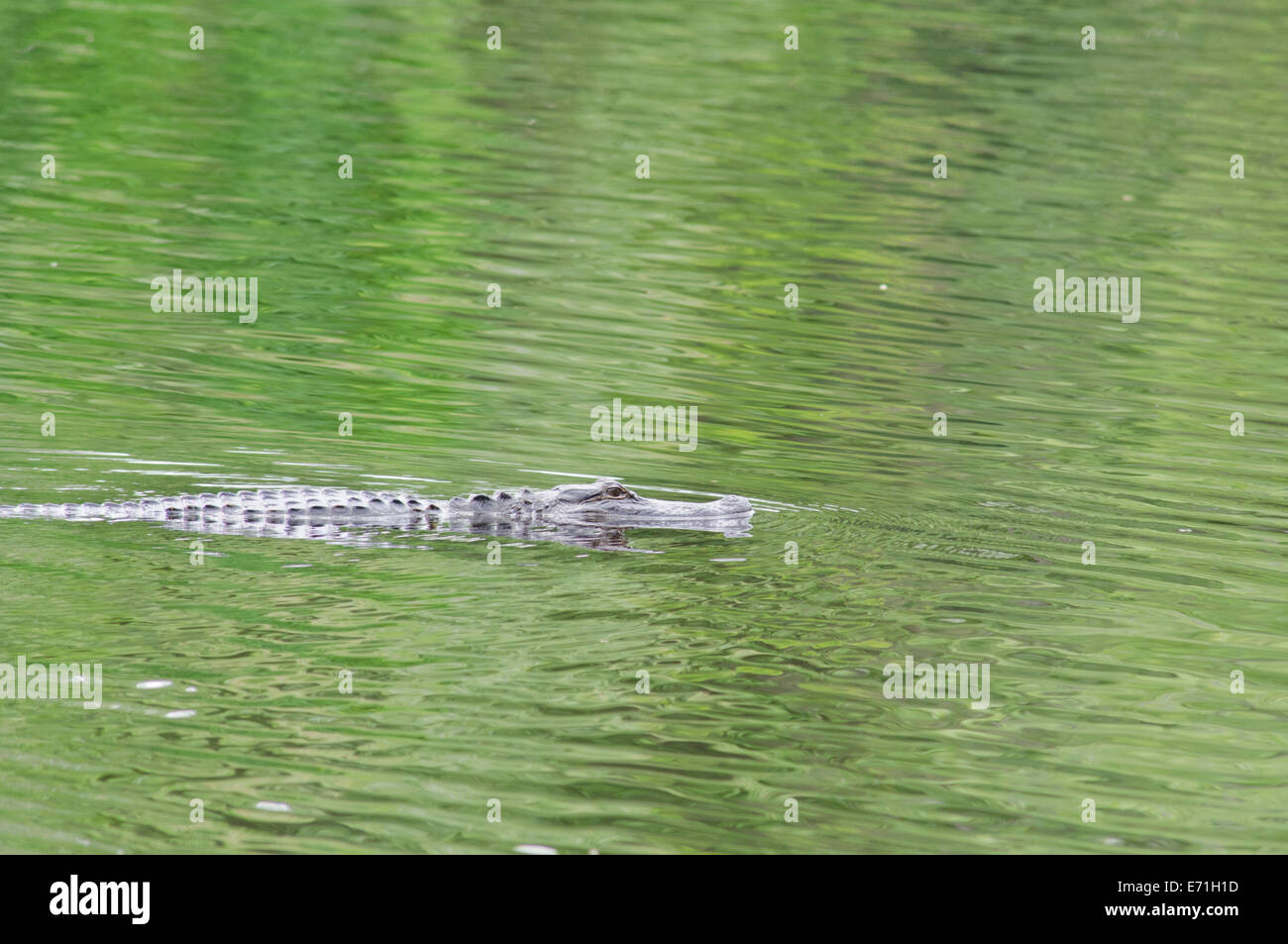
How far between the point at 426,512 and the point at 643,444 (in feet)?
10.4

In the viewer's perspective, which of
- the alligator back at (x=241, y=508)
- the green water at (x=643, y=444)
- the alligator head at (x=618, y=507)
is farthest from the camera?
the alligator head at (x=618, y=507)

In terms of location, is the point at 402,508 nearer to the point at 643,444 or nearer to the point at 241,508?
the point at 241,508

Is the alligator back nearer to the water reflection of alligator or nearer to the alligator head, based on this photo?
the water reflection of alligator

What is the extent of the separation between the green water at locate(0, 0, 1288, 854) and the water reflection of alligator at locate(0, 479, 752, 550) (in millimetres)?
288

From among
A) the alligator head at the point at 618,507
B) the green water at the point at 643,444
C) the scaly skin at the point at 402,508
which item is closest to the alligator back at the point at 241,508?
the scaly skin at the point at 402,508

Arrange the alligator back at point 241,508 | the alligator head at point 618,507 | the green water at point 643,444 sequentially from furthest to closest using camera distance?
the alligator head at point 618,507
the alligator back at point 241,508
the green water at point 643,444

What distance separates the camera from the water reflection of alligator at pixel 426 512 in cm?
1140

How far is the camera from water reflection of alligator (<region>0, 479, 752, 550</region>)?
37.4 feet

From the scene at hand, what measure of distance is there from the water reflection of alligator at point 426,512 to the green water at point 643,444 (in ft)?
0.95

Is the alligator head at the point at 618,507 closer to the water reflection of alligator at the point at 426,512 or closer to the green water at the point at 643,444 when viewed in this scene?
the water reflection of alligator at the point at 426,512

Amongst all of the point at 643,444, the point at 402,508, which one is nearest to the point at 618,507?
the point at 402,508

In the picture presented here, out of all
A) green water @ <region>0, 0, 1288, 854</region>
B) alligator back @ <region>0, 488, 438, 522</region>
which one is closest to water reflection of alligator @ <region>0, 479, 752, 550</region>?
alligator back @ <region>0, 488, 438, 522</region>

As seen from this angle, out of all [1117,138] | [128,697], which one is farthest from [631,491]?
[1117,138]
